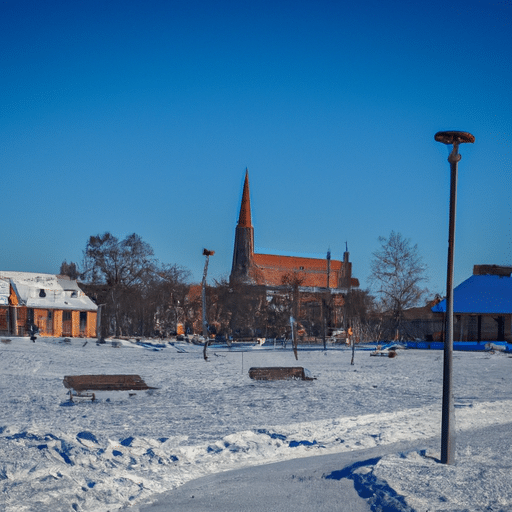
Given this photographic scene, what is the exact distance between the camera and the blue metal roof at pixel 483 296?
51.4 m

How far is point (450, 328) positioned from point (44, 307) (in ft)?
176

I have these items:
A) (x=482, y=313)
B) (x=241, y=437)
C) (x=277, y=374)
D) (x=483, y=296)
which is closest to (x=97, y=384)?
(x=277, y=374)

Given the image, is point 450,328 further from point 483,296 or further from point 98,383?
point 483,296

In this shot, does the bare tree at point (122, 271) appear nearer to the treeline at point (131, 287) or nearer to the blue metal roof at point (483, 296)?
the treeline at point (131, 287)

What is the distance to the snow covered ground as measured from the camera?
7477 mm

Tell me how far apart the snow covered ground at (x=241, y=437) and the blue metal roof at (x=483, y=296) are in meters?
30.0

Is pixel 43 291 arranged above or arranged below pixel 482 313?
above

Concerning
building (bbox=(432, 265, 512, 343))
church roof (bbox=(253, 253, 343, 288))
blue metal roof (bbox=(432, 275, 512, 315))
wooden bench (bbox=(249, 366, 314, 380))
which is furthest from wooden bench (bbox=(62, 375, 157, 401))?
church roof (bbox=(253, 253, 343, 288))

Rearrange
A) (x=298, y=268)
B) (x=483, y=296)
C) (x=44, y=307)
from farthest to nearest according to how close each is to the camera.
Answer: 1. (x=298, y=268)
2. (x=44, y=307)
3. (x=483, y=296)

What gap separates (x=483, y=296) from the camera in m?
53.5

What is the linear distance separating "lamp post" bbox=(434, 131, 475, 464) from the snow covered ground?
1.03ft

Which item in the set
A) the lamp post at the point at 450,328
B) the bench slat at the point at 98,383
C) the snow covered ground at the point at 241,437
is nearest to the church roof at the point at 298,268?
the snow covered ground at the point at 241,437

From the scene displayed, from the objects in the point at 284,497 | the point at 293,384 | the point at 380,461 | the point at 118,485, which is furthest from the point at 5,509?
the point at 293,384

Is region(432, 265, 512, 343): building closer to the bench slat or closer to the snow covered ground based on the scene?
the snow covered ground
